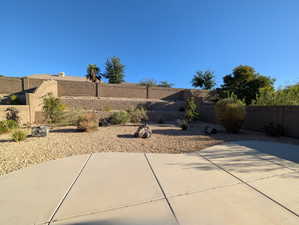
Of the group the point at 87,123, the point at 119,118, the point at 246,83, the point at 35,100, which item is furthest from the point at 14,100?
the point at 246,83

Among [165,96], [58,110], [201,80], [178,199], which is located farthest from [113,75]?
[178,199]

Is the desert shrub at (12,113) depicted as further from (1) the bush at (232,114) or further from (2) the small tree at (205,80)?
(2) the small tree at (205,80)

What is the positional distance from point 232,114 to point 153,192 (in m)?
7.12

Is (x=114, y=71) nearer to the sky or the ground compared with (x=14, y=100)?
nearer to the sky

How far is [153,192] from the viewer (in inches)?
86.6

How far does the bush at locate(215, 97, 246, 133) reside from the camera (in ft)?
24.5


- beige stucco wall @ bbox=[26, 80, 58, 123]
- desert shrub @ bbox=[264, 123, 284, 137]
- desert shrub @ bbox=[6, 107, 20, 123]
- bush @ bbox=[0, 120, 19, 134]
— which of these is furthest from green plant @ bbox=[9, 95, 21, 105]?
desert shrub @ bbox=[264, 123, 284, 137]

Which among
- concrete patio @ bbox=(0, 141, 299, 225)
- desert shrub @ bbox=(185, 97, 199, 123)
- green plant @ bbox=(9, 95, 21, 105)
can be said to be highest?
green plant @ bbox=(9, 95, 21, 105)

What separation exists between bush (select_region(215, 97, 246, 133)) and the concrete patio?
13.8 ft

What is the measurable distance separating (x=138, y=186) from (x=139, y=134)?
402cm

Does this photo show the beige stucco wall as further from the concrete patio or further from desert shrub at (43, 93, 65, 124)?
the concrete patio

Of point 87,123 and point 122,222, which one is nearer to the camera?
point 122,222

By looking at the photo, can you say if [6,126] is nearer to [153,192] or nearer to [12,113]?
[12,113]

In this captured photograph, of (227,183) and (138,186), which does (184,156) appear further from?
(138,186)
